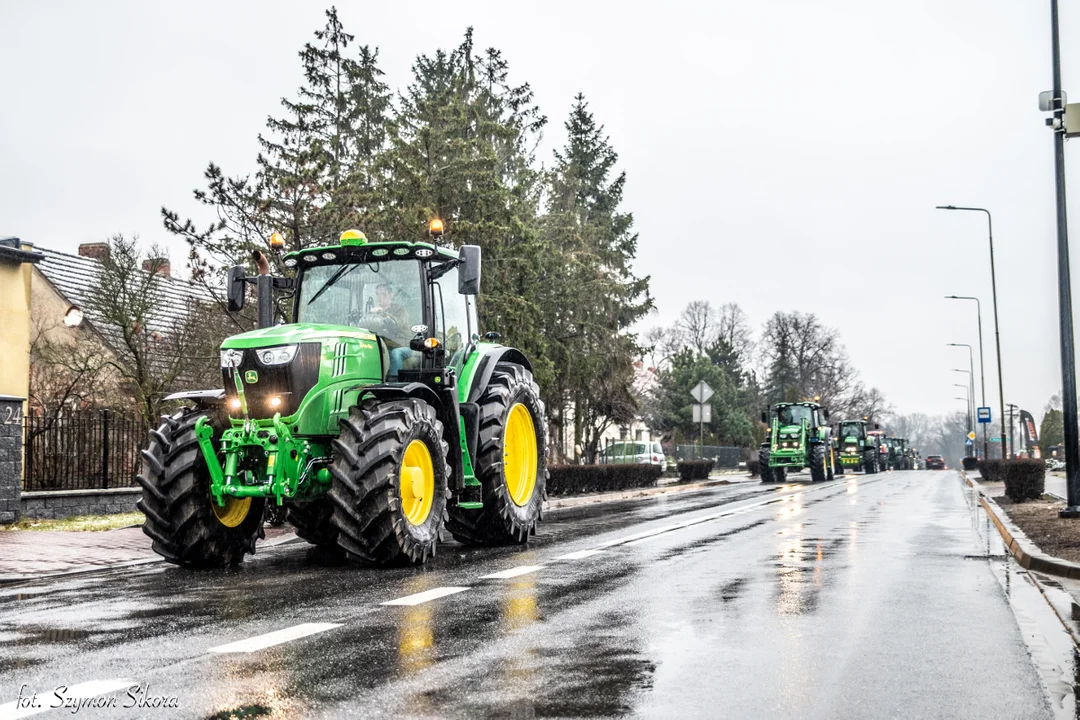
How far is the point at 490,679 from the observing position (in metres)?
5.62

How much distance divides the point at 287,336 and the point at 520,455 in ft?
14.0

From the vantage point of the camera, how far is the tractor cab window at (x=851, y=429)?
2431 inches

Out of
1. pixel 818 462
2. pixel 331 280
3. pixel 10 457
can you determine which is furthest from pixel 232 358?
pixel 818 462

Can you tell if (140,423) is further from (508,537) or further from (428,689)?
(428,689)

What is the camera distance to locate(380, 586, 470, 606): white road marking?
834cm

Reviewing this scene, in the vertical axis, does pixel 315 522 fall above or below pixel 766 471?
above

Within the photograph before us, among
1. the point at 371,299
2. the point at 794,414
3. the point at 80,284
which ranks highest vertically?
the point at 80,284

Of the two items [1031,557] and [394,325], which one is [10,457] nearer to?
[394,325]

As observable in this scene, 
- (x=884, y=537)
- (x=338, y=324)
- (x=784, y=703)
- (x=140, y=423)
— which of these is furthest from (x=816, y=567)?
(x=140, y=423)

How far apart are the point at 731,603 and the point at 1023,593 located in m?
2.66

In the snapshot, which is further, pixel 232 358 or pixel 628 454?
pixel 628 454

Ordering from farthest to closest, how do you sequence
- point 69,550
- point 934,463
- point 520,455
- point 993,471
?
point 934,463
point 993,471
point 520,455
point 69,550

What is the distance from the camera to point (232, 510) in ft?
36.5

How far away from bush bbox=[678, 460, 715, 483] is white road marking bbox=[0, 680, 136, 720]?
3693cm
